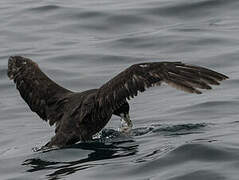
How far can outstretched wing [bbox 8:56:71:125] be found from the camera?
11.6 m

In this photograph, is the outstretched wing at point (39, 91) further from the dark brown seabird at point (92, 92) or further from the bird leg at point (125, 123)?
the bird leg at point (125, 123)

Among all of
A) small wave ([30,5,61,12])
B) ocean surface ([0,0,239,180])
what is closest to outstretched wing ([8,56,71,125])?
ocean surface ([0,0,239,180])

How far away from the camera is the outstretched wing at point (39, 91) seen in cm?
1162

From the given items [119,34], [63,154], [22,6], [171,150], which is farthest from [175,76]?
[22,6]

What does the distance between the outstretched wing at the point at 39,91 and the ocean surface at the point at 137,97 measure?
0.38m

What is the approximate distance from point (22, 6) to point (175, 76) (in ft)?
35.1

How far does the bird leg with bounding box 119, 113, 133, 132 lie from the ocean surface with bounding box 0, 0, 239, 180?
0.42ft

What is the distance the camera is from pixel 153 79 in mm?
10406

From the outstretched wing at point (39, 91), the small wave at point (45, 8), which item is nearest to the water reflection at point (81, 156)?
the outstretched wing at point (39, 91)

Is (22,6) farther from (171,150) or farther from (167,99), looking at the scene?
(171,150)

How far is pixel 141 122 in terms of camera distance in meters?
12.2

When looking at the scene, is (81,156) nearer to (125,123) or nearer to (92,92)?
(92,92)

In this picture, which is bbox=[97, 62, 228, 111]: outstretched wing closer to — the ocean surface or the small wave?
the ocean surface

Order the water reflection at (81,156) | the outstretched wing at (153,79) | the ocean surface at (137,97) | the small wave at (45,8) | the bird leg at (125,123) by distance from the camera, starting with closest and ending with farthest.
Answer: the ocean surface at (137,97)
the water reflection at (81,156)
the outstretched wing at (153,79)
the bird leg at (125,123)
the small wave at (45,8)
